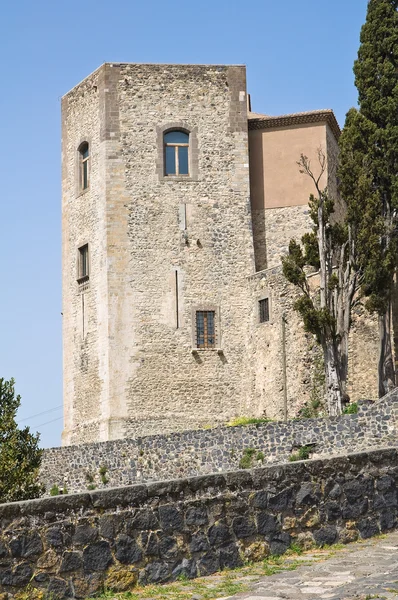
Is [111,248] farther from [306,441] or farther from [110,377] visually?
[306,441]

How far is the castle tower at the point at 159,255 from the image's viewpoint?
35.8 m

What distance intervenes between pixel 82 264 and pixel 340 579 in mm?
28801

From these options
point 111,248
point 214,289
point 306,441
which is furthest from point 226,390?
point 306,441

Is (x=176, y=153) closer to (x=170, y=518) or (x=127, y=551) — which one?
(x=170, y=518)

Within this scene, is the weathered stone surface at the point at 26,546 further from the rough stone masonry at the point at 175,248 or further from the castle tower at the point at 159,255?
the castle tower at the point at 159,255

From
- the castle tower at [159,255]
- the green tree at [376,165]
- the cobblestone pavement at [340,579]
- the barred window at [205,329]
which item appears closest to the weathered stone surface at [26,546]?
the cobblestone pavement at [340,579]

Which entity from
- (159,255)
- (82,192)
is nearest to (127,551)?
(159,255)

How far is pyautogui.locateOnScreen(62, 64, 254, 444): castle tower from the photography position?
3575 cm

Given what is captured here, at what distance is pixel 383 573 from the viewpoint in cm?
1017

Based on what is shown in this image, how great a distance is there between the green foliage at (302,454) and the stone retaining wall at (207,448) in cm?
11

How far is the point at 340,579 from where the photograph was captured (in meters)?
10.1

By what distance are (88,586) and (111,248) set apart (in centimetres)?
2638

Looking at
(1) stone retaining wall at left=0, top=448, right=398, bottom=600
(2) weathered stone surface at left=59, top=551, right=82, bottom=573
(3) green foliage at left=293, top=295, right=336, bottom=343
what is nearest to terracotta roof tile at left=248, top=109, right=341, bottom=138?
(3) green foliage at left=293, top=295, right=336, bottom=343

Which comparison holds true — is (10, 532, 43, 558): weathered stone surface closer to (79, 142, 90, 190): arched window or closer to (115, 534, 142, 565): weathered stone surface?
(115, 534, 142, 565): weathered stone surface
